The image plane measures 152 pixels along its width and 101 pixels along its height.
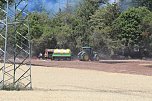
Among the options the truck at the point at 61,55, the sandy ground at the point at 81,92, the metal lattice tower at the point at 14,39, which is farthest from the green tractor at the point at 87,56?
the metal lattice tower at the point at 14,39

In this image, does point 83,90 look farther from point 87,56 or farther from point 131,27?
point 131,27

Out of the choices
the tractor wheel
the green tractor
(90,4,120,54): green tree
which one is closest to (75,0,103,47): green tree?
(90,4,120,54): green tree

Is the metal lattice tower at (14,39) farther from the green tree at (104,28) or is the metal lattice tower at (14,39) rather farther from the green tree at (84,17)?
the green tree at (84,17)

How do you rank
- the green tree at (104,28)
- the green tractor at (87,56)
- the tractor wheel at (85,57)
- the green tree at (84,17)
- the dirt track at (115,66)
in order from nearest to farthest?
1. the dirt track at (115,66)
2. the tractor wheel at (85,57)
3. the green tractor at (87,56)
4. the green tree at (104,28)
5. the green tree at (84,17)

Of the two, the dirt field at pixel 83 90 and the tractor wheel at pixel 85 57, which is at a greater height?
the tractor wheel at pixel 85 57

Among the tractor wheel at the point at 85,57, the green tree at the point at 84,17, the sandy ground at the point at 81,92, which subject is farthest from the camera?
the green tree at the point at 84,17

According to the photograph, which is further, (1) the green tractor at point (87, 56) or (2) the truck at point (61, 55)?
(2) the truck at point (61, 55)

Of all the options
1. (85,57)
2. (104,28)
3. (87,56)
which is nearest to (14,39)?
(85,57)

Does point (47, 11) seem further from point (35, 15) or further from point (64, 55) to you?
point (64, 55)

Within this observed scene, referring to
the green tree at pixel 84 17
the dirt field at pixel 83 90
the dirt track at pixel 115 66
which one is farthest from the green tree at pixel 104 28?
the dirt field at pixel 83 90

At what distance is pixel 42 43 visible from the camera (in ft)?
292

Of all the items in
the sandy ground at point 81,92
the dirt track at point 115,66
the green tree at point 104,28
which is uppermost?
the green tree at point 104,28

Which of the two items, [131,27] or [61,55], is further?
[131,27]

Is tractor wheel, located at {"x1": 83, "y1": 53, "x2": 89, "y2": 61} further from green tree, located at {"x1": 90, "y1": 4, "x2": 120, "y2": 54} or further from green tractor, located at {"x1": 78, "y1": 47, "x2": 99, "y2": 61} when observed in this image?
green tree, located at {"x1": 90, "y1": 4, "x2": 120, "y2": 54}
